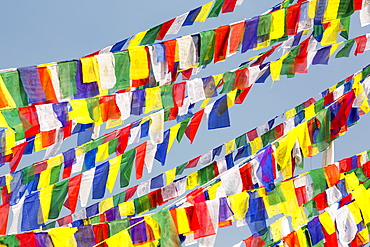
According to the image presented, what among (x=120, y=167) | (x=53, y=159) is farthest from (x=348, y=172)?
(x=53, y=159)

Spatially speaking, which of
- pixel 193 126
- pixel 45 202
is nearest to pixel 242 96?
pixel 193 126

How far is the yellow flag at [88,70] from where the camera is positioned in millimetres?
6523

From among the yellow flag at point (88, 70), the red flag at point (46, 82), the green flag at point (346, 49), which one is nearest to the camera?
the red flag at point (46, 82)

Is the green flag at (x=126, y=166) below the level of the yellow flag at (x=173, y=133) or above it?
below

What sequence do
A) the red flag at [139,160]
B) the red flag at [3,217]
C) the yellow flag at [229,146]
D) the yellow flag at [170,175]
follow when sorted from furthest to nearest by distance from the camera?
the yellow flag at [229,146]
the yellow flag at [170,175]
the red flag at [139,160]
the red flag at [3,217]

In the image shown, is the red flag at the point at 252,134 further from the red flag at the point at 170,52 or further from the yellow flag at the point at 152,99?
the red flag at the point at 170,52

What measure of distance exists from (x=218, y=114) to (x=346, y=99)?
1930 mm

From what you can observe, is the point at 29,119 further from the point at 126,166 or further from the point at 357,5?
the point at 357,5

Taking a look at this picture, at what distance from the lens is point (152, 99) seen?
8016 millimetres

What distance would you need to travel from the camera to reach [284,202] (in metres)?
7.52

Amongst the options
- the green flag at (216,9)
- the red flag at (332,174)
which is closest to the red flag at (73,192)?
the green flag at (216,9)

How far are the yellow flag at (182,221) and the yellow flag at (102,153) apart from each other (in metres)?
2.93

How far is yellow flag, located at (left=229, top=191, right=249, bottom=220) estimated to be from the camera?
7.04 m

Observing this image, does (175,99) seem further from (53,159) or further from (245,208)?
(53,159)
